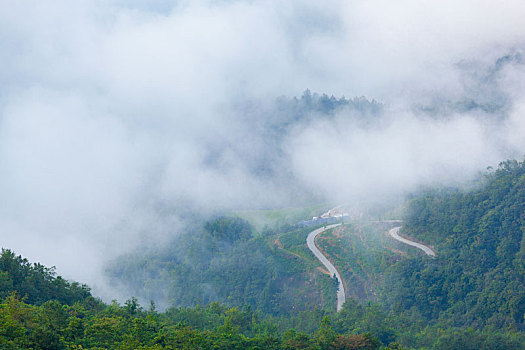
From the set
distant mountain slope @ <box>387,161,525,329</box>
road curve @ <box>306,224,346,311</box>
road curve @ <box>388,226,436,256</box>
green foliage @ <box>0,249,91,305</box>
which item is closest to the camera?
green foliage @ <box>0,249,91,305</box>

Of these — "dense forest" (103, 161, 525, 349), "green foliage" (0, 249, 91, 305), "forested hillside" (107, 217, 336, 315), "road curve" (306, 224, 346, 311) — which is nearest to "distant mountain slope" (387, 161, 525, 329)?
"dense forest" (103, 161, 525, 349)

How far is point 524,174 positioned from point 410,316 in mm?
14892

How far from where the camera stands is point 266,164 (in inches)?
3307

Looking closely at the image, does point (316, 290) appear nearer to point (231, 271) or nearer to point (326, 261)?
point (326, 261)

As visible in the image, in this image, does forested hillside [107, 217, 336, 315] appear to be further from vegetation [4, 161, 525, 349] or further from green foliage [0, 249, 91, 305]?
green foliage [0, 249, 91, 305]

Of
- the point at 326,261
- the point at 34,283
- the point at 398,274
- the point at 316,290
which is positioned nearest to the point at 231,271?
the point at 326,261

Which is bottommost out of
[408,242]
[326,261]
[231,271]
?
[326,261]

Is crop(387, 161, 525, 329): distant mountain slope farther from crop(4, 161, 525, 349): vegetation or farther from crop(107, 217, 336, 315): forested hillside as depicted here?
crop(107, 217, 336, 315): forested hillside

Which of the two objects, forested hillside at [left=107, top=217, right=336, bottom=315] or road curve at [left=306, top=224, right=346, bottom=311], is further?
forested hillside at [left=107, top=217, right=336, bottom=315]

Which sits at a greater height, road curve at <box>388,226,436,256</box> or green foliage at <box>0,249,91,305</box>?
road curve at <box>388,226,436,256</box>

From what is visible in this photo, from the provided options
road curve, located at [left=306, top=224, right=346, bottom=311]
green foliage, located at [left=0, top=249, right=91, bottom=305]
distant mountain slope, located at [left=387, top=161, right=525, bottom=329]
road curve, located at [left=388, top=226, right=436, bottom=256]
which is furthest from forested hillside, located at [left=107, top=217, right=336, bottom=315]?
green foliage, located at [left=0, top=249, right=91, bottom=305]

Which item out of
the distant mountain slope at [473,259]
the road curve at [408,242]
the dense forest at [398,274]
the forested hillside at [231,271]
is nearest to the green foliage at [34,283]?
the dense forest at [398,274]

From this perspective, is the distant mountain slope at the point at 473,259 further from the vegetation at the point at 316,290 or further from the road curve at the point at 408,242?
the road curve at the point at 408,242

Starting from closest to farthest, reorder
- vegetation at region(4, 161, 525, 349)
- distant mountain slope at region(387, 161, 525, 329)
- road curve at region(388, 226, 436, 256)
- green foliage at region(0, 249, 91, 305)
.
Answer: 1. vegetation at region(4, 161, 525, 349)
2. green foliage at region(0, 249, 91, 305)
3. distant mountain slope at region(387, 161, 525, 329)
4. road curve at region(388, 226, 436, 256)
